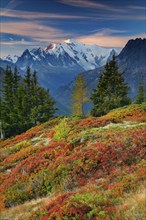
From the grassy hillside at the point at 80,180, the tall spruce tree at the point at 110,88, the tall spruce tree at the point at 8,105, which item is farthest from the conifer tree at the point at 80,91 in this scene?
the grassy hillside at the point at 80,180

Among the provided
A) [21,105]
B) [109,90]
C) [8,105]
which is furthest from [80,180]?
[8,105]

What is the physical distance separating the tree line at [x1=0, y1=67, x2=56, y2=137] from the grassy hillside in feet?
87.2

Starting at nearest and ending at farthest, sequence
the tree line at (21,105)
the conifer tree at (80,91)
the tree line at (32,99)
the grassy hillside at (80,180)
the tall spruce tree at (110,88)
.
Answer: the grassy hillside at (80,180), the tree line at (21,105), the tree line at (32,99), the tall spruce tree at (110,88), the conifer tree at (80,91)

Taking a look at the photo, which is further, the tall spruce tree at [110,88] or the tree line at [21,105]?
the tall spruce tree at [110,88]

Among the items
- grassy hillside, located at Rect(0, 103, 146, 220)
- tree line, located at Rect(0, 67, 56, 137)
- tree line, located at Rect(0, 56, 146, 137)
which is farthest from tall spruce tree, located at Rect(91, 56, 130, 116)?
grassy hillside, located at Rect(0, 103, 146, 220)

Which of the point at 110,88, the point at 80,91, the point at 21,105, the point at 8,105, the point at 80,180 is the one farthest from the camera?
the point at 80,91

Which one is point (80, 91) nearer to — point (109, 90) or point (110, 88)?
point (110, 88)

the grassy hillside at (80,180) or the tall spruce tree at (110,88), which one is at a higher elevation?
the tall spruce tree at (110,88)

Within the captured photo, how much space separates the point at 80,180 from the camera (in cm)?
1237

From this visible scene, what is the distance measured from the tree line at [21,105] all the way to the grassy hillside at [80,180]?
26.6 metres

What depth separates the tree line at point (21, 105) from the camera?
46.7 meters

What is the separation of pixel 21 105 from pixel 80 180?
36.4 meters

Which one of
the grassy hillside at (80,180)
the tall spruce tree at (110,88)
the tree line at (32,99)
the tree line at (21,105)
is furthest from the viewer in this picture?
the tall spruce tree at (110,88)

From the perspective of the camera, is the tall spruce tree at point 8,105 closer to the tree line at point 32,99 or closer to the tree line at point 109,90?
the tree line at point 32,99
